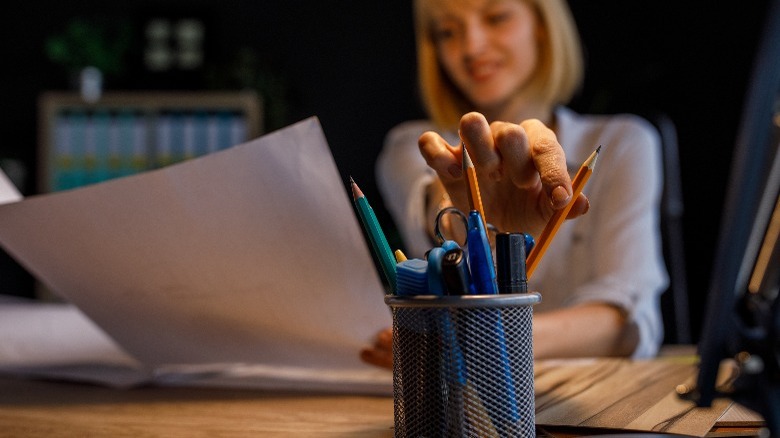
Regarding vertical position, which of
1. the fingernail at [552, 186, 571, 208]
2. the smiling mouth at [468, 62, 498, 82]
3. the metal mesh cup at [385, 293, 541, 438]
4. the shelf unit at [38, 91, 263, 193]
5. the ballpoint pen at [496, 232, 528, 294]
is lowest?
the shelf unit at [38, 91, 263, 193]

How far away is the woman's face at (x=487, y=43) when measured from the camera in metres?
1.48

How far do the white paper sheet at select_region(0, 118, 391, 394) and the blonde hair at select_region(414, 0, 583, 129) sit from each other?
0.94 metres

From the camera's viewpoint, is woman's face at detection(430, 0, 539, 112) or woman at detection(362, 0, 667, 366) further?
woman's face at detection(430, 0, 539, 112)

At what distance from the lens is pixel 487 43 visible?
1.49 m

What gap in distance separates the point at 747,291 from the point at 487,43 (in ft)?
3.64

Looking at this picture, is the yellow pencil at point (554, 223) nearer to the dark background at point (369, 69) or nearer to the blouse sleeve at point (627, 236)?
the blouse sleeve at point (627, 236)

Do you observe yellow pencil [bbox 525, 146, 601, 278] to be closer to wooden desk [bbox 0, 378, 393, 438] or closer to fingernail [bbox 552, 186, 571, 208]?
fingernail [bbox 552, 186, 571, 208]

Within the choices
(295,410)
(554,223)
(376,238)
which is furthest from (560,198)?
(295,410)

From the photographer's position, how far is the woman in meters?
1.09

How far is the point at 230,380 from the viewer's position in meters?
0.81

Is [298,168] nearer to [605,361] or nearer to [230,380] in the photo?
[230,380]

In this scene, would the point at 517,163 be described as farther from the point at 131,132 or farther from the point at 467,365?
the point at 131,132

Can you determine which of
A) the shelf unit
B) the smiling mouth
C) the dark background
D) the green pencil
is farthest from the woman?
the shelf unit

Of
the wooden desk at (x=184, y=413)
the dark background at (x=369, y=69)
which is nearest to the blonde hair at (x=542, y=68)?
the wooden desk at (x=184, y=413)
